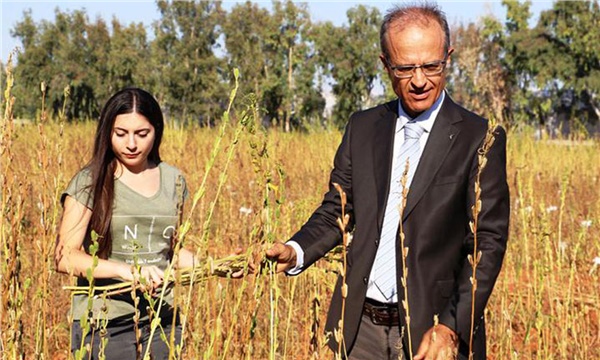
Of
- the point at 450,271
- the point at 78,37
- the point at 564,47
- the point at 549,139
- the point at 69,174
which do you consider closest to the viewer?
the point at 450,271

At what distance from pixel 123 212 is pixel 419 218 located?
96cm

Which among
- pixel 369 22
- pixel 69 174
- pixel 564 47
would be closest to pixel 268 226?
pixel 69 174

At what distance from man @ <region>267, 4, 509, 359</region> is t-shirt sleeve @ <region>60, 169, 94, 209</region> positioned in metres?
0.66

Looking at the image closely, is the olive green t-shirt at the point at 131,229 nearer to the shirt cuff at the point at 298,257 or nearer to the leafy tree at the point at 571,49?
the shirt cuff at the point at 298,257

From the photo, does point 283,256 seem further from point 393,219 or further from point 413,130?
point 413,130

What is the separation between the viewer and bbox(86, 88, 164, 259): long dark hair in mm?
2066

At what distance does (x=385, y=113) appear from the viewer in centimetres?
205

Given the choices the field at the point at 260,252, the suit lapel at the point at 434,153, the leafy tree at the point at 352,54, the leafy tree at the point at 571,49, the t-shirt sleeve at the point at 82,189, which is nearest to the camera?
the field at the point at 260,252

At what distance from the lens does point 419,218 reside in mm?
1784

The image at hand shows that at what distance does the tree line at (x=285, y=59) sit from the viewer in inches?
1475

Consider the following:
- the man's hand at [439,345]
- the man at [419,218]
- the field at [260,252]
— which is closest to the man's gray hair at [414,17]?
the man at [419,218]

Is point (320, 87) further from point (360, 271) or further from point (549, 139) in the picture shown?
point (360, 271)

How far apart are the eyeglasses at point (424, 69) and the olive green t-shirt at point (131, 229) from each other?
0.78 m

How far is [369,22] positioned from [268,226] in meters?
44.8
